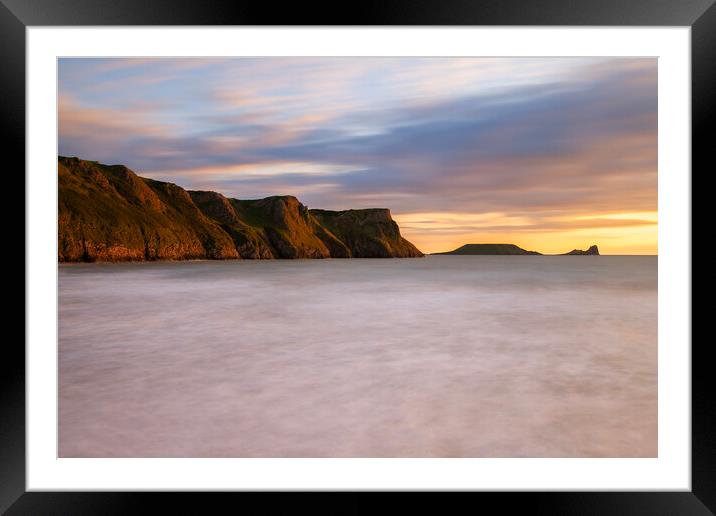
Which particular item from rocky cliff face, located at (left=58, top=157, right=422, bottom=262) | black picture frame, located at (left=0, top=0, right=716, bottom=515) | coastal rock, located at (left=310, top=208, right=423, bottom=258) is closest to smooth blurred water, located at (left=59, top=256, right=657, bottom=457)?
black picture frame, located at (left=0, top=0, right=716, bottom=515)

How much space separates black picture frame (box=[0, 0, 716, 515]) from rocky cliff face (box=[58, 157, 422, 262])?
4726 centimetres

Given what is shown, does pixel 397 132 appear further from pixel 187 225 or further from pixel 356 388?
pixel 356 388

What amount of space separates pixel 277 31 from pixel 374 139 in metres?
67.2

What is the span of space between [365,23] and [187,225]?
7083 cm

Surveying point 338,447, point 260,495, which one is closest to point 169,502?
point 260,495

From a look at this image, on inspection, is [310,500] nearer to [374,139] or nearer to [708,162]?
[708,162]

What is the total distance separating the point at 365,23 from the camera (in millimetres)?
1621

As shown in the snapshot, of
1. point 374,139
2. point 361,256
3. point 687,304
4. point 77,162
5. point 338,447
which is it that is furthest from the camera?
point 361,256

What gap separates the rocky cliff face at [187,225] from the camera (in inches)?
1973

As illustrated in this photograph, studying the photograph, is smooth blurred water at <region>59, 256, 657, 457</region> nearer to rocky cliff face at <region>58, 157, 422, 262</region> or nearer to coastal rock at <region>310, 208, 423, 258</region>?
rocky cliff face at <region>58, 157, 422, 262</region>

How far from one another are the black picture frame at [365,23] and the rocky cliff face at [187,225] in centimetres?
4726

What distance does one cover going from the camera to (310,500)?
165cm

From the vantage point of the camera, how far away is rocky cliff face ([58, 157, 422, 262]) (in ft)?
164

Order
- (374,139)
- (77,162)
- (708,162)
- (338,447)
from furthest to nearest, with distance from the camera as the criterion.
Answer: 1. (374,139)
2. (77,162)
3. (338,447)
4. (708,162)
